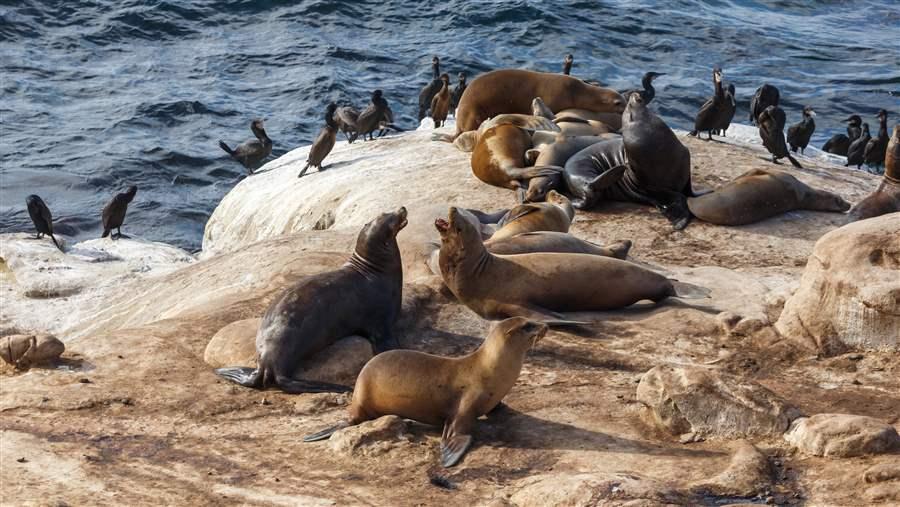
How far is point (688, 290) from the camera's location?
721 cm

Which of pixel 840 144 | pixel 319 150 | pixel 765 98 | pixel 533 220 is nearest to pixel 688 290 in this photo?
pixel 533 220

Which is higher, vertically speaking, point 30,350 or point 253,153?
point 30,350

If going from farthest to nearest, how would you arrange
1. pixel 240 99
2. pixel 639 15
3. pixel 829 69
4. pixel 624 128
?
pixel 639 15 → pixel 829 69 → pixel 240 99 → pixel 624 128

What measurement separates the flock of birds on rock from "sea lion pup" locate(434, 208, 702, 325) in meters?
4.64

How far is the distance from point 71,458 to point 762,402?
8.86ft

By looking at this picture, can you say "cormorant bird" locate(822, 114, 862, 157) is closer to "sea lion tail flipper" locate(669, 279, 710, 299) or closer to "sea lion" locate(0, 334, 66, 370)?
"sea lion tail flipper" locate(669, 279, 710, 299)

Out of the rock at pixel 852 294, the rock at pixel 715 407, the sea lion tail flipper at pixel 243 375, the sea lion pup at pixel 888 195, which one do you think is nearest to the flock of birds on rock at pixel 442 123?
the sea lion pup at pixel 888 195

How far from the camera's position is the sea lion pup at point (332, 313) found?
6082 mm

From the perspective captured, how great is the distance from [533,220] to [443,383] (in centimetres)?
306

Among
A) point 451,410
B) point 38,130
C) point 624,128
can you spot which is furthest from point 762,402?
point 38,130

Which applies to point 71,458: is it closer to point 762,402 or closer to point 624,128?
point 762,402

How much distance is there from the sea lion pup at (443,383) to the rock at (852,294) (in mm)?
A: 1589

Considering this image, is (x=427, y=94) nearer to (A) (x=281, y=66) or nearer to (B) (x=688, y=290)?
(A) (x=281, y=66)

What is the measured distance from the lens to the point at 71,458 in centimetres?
507
